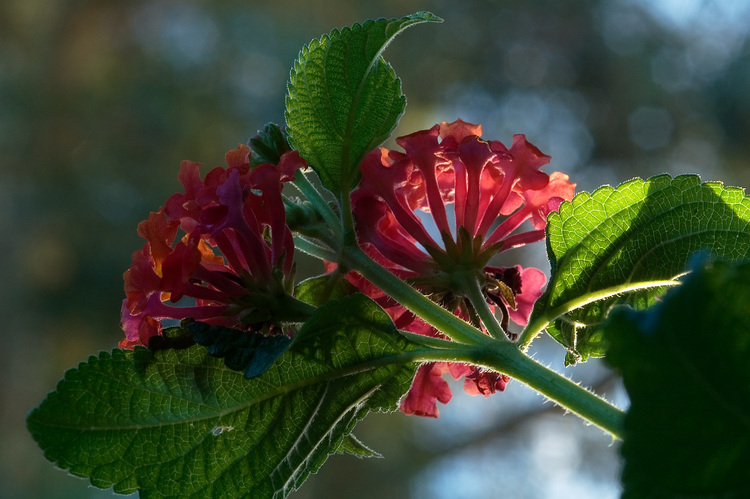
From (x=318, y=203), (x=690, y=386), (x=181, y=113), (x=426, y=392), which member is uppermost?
(x=181, y=113)

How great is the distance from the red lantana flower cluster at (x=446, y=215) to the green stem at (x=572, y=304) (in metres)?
0.07

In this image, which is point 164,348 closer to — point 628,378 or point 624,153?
point 628,378

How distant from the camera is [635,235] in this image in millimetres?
611

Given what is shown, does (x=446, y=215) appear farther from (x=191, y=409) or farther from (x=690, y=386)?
(x=690, y=386)

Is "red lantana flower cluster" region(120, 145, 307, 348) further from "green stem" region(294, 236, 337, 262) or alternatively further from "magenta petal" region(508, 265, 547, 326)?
"magenta petal" region(508, 265, 547, 326)

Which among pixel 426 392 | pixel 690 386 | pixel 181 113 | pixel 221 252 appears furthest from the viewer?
pixel 181 113

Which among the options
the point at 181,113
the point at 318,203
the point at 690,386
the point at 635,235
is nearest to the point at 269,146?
the point at 318,203

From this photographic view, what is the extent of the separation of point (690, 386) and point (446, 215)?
1.31 feet

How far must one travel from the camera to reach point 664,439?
0.32 meters

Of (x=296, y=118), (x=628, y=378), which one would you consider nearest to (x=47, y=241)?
(x=296, y=118)

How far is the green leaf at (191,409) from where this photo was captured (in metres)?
0.56

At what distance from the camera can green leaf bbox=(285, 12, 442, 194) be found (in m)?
0.63

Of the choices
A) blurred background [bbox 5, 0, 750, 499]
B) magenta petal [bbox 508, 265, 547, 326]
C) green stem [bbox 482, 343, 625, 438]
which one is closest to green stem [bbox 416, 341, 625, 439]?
green stem [bbox 482, 343, 625, 438]

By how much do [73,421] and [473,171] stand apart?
0.39m
